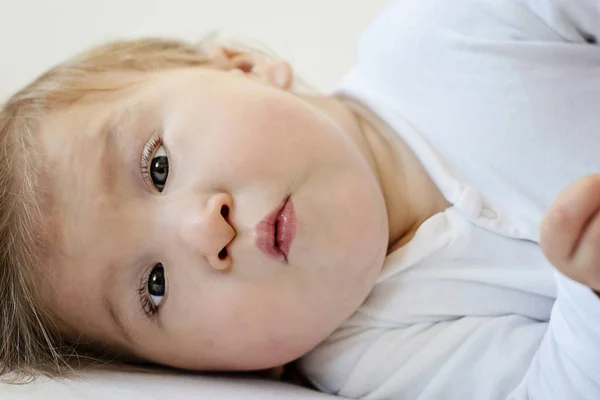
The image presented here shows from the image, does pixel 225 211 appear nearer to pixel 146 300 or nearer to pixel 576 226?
pixel 146 300

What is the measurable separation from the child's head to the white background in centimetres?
47

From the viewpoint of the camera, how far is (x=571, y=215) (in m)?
0.37

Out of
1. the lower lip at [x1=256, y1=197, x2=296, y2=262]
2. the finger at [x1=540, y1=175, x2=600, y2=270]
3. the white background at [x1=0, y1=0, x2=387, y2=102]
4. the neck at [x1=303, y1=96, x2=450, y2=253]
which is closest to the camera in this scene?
the finger at [x1=540, y1=175, x2=600, y2=270]

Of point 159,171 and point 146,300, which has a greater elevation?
point 159,171

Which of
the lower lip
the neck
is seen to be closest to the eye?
the lower lip

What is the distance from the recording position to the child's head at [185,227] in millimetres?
584

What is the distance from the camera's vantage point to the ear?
0.76m

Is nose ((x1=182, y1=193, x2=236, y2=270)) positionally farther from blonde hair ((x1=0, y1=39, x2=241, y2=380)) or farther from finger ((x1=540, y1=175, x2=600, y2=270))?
finger ((x1=540, y1=175, x2=600, y2=270))

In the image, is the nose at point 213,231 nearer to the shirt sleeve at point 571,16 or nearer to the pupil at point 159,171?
the pupil at point 159,171

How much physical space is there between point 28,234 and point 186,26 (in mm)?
687

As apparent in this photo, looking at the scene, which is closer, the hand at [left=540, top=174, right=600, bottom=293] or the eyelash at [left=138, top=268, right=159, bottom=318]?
the hand at [left=540, top=174, right=600, bottom=293]

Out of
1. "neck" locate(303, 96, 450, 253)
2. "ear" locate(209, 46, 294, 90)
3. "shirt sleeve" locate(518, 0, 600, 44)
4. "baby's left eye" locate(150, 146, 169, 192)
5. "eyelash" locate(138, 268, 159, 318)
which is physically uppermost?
"shirt sleeve" locate(518, 0, 600, 44)

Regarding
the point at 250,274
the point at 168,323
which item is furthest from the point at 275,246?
the point at 168,323

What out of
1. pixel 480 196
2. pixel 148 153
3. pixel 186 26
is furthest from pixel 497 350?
pixel 186 26
